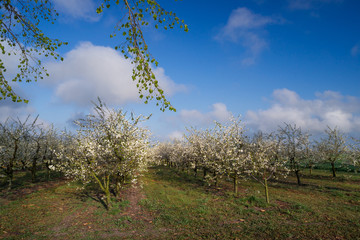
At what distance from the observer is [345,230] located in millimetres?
10930

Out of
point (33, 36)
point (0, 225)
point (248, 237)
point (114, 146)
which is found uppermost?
point (33, 36)

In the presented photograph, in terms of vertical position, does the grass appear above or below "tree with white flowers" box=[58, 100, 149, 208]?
below

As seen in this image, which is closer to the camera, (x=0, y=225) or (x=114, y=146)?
(x=0, y=225)

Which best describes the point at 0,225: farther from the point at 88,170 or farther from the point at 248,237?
the point at 248,237

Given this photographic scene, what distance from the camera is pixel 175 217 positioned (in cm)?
1343

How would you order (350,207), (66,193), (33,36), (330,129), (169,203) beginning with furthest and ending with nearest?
(330,129) → (66,193) → (169,203) → (350,207) → (33,36)

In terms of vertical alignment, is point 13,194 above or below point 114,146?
below

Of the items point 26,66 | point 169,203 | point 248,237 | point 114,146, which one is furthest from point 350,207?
point 26,66

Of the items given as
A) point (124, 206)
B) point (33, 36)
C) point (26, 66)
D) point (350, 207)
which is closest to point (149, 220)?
point (124, 206)

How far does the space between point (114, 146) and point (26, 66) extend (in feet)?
28.9

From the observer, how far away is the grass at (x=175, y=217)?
35.7ft

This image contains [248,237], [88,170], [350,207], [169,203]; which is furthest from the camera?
[169,203]

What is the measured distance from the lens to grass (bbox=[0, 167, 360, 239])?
1088 centimetres

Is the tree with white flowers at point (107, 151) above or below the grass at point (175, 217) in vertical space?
above
